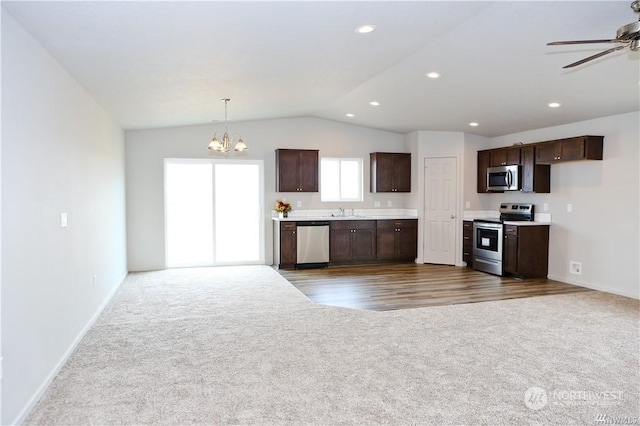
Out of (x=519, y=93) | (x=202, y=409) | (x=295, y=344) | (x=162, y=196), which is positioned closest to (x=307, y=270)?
(x=162, y=196)

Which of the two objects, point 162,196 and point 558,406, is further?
point 162,196

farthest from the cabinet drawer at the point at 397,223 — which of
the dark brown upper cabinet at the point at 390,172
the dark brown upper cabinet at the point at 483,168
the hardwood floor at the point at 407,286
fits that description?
the dark brown upper cabinet at the point at 483,168

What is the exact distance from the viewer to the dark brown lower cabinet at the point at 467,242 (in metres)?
7.84

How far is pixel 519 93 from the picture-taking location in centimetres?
530

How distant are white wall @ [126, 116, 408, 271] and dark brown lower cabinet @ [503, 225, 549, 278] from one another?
8.09 ft

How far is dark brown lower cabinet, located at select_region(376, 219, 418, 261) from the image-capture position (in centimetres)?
828

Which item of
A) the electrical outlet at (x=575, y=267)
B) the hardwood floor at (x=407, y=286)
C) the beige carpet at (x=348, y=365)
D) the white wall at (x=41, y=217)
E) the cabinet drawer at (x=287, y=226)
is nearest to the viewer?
the white wall at (x=41, y=217)

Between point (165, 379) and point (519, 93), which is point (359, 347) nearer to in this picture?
point (165, 379)

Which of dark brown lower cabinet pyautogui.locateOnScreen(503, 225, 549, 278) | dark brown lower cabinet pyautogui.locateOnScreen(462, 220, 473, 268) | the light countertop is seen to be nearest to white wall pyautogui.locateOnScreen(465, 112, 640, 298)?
dark brown lower cabinet pyautogui.locateOnScreen(503, 225, 549, 278)

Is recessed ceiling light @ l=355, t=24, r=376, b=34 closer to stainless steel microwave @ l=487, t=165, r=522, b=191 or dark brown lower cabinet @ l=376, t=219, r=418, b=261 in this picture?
stainless steel microwave @ l=487, t=165, r=522, b=191

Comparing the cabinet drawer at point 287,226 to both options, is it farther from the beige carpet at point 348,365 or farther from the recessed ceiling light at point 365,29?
the recessed ceiling light at point 365,29

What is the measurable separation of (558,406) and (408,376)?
958mm

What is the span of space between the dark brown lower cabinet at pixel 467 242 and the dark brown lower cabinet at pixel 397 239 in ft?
2.95

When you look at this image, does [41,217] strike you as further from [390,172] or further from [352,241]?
[390,172]
